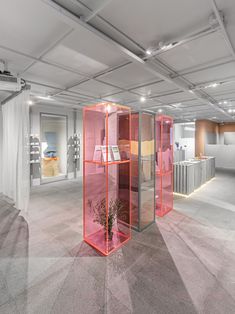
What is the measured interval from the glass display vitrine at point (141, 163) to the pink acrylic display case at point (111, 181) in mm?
134

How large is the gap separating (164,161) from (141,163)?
101 cm

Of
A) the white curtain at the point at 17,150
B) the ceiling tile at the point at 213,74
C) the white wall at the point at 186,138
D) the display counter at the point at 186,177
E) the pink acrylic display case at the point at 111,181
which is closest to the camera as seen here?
the pink acrylic display case at the point at 111,181

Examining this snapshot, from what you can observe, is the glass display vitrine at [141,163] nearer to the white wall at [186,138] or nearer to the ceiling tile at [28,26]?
the ceiling tile at [28,26]

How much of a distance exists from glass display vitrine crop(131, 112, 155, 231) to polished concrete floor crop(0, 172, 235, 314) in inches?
12.3

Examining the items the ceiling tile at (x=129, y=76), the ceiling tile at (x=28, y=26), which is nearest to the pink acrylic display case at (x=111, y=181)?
the ceiling tile at (x=129, y=76)

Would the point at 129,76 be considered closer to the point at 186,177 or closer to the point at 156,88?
the point at 156,88

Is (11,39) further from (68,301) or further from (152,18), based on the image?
(68,301)

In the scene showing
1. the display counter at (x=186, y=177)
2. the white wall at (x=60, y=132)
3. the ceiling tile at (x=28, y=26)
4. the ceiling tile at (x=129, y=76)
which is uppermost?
the ceiling tile at (x=129, y=76)

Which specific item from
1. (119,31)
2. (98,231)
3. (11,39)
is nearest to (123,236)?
(98,231)

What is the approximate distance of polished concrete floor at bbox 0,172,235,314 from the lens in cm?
183

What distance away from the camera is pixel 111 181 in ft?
13.1

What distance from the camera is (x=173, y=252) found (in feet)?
8.82

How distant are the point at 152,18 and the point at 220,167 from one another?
11.6m

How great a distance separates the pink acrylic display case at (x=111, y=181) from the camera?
107 inches
